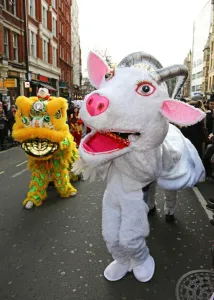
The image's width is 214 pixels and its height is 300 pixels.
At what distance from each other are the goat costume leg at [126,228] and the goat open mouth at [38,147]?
1.94m

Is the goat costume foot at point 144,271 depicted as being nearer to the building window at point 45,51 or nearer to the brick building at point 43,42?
the brick building at point 43,42

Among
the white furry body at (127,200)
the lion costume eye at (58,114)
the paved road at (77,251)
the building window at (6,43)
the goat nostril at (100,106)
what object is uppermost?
the building window at (6,43)

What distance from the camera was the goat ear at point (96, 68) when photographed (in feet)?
8.67

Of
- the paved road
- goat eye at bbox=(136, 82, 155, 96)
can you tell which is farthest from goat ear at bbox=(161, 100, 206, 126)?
the paved road

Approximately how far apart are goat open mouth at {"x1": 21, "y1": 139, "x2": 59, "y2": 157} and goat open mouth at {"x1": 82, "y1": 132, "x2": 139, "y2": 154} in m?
1.94

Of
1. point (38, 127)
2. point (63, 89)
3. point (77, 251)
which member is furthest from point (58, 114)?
point (63, 89)

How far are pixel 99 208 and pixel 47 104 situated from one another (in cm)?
188

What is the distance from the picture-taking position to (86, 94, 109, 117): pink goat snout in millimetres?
2145

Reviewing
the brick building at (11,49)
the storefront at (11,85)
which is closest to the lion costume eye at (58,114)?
the brick building at (11,49)

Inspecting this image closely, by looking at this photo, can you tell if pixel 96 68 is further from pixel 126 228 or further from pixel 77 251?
pixel 77 251

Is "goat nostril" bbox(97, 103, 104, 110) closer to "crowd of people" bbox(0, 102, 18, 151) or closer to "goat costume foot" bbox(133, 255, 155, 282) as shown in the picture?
"goat costume foot" bbox(133, 255, 155, 282)

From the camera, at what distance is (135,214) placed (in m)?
2.42

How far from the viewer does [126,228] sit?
243 centimetres

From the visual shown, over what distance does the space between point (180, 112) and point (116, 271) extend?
5.43ft
